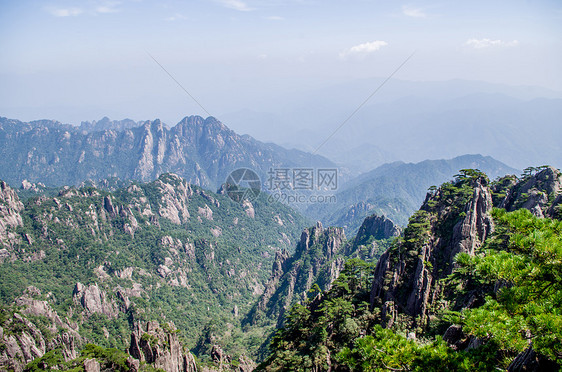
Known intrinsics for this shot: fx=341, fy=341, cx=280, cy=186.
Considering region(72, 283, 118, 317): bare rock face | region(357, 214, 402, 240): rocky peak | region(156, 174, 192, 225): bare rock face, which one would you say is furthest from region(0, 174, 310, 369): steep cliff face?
region(357, 214, 402, 240): rocky peak

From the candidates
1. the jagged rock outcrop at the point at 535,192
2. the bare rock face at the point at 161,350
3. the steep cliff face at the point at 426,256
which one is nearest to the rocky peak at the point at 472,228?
the steep cliff face at the point at 426,256

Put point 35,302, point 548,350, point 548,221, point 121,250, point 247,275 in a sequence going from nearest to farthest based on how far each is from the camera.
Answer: point 548,350 → point 548,221 → point 35,302 → point 121,250 → point 247,275

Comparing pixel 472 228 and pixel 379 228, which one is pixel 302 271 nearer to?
pixel 379 228

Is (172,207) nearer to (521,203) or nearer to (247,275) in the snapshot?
(247,275)

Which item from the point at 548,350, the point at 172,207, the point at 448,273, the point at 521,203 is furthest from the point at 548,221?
the point at 172,207

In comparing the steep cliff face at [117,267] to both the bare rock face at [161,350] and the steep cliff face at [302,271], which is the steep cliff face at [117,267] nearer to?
the steep cliff face at [302,271]
